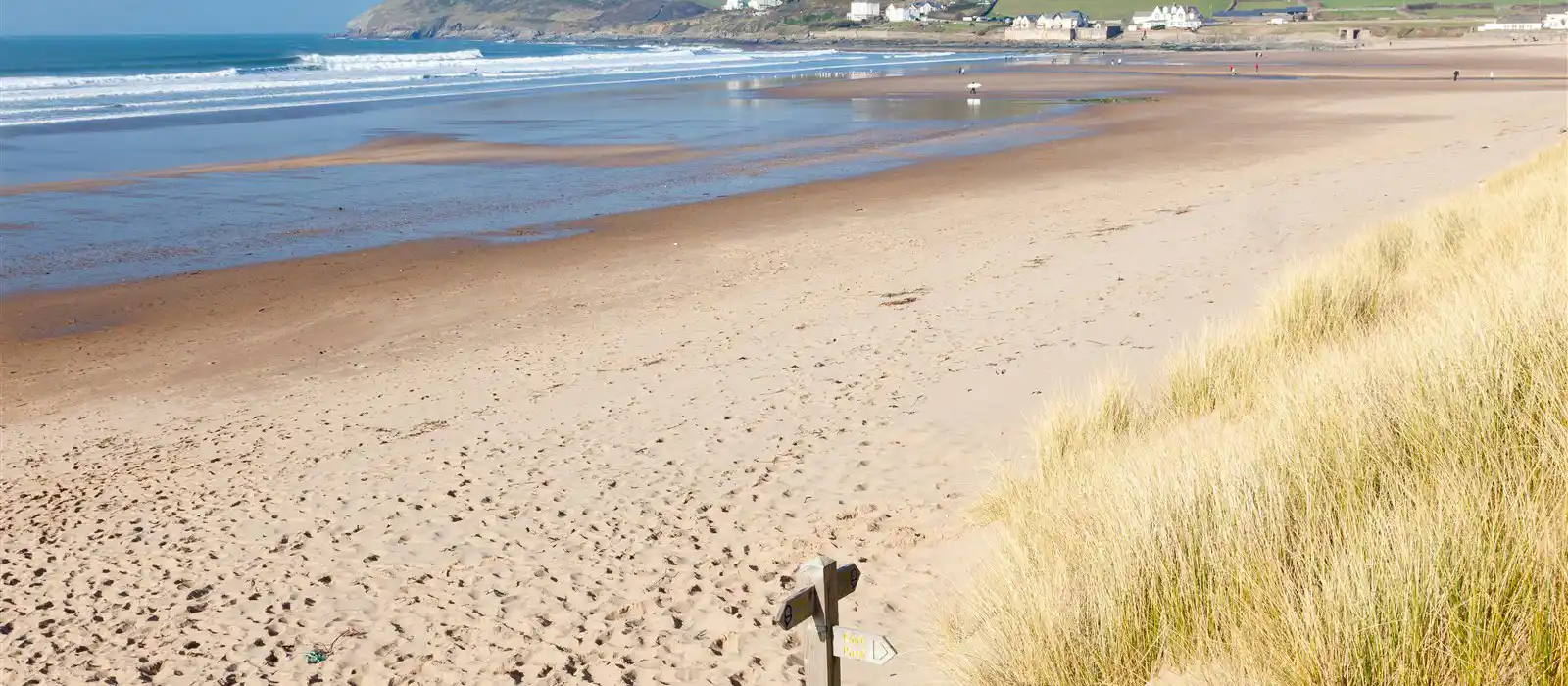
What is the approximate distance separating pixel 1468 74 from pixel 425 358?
56665mm

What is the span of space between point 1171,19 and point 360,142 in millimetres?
124890

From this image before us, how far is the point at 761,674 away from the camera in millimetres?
4637

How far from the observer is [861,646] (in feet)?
10.7

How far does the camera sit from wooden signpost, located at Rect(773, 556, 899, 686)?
10.7 ft

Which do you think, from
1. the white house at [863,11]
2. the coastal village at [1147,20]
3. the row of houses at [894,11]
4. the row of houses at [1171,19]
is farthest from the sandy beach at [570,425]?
the white house at [863,11]

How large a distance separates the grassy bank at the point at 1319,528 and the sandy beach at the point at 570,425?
2.32 feet

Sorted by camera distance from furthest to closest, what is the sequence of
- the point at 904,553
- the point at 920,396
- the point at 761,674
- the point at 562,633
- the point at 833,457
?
1. the point at 920,396
2. the point at 833,457
3. the point at 904,553
4. the point at 562,633
5. the point at 761,674

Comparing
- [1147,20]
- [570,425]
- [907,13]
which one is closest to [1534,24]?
[1147,20]

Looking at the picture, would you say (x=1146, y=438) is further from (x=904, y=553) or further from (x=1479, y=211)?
(x=1479, y=211)

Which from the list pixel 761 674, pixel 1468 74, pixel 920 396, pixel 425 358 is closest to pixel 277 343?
pixel 425 358

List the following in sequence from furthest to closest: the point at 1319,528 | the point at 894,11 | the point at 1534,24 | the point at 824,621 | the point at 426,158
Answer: the point at 894,11 < the point at 1534,24 < the point at 426,158 < the point at 1319,528 < the point at 824,621

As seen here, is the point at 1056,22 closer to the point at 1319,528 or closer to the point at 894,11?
the point at 894,11

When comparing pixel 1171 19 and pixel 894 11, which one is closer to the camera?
pixel 1171 19

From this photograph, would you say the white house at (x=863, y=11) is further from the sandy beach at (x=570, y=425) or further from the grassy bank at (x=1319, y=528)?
the grassy bank at (x=1319, y=528)
